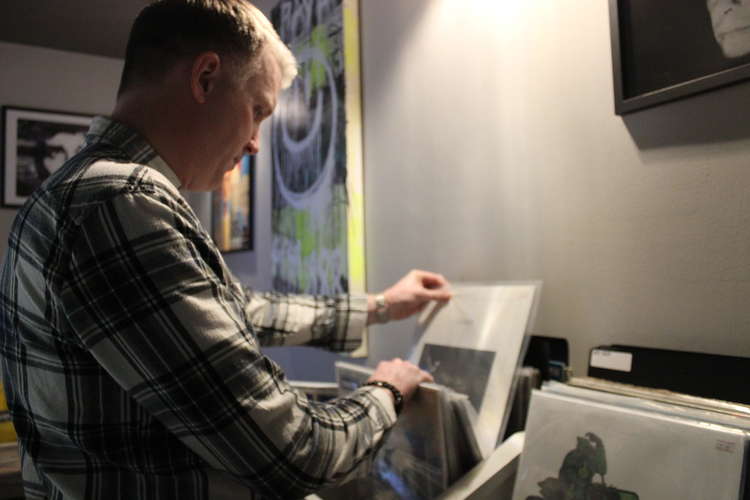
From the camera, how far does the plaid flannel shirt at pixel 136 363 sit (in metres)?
0.56

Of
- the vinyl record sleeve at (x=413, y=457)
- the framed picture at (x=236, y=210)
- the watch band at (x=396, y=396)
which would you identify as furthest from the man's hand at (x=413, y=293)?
the framed picture at (x=236, y=210)

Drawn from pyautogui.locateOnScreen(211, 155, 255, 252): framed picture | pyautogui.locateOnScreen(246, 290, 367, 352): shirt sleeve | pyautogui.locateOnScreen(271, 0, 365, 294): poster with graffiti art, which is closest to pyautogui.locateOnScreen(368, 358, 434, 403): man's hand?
pyautogui.locateOnScreen(246, 290, 367, 352): shirt sleeve

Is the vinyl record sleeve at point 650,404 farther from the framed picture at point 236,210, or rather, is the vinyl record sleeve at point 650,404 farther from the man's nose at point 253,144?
the framed picture at point 236,210

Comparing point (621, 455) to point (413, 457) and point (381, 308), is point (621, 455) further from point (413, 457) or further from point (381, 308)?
point (381, 308)

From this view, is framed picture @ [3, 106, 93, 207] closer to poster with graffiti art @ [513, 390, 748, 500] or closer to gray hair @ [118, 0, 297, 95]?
gray hair @ [118, 0, 297, 95]

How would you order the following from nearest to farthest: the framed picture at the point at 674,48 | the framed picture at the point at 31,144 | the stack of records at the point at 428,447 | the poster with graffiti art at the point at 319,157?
the framed picture at the point at 674,48 → the stack of records at the point at 428,447 → the poster with graffiti art at the point at 319,157 → the framed picture at the point at 31,144

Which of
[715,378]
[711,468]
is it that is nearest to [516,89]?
[715,378]

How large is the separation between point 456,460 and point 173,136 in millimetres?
603

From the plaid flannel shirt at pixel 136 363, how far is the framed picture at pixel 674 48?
2.02 ft

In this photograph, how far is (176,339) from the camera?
56 cm

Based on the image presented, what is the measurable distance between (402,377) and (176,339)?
1.16 feet

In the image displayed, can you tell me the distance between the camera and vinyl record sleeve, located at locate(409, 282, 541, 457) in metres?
0.82

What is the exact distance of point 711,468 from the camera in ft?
1.70

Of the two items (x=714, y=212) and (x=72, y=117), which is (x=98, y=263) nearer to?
(x=714, y=212)
